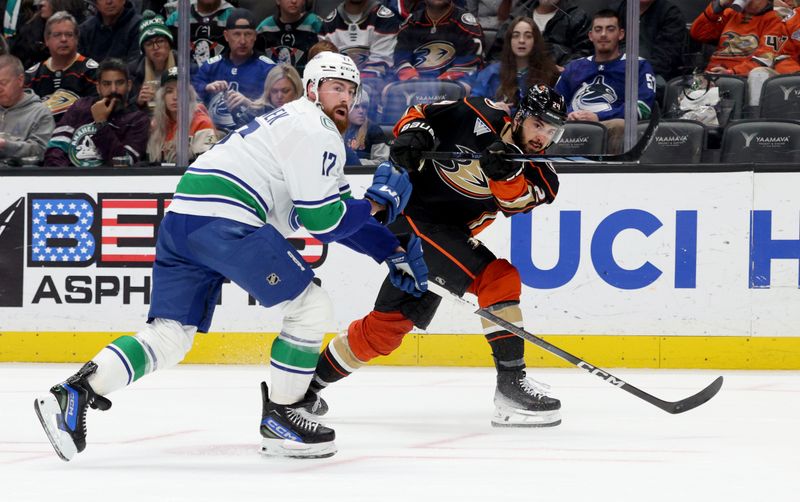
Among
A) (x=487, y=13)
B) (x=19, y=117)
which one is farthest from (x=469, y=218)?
(x=19, y=117)

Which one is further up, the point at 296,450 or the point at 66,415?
the point at 66,415

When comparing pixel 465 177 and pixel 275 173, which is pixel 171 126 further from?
pixel 275 173

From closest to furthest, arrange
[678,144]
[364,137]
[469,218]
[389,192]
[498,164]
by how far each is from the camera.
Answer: [389,192]
[498,164]
[469,218]
[678,144]
[364,137]

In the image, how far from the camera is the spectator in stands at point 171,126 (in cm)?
614

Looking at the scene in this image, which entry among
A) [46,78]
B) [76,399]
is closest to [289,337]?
[76,399]

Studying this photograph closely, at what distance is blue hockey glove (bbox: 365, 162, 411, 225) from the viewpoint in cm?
365

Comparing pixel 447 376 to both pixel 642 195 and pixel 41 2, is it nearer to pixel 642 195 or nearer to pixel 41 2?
pixel 642 195

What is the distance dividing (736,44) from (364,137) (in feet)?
6.32

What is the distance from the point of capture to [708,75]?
5.93m

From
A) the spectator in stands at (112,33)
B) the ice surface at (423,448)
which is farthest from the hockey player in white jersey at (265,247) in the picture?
the spectator in stands at (112,33)

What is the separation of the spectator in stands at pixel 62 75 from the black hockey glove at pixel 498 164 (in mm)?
3224

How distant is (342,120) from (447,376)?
8.22ft

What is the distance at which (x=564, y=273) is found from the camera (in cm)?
584

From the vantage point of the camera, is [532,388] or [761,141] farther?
[761,141]
